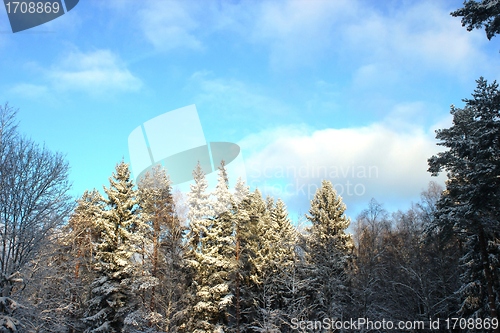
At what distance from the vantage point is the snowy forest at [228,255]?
17.5 m

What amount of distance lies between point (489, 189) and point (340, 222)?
16381 millimetres

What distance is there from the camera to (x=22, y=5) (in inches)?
675

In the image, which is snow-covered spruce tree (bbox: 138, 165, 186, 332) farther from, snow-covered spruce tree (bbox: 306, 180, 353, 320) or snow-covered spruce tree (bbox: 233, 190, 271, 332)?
snow-covered spruce tree (bbox: 306, 180, 353, 320)

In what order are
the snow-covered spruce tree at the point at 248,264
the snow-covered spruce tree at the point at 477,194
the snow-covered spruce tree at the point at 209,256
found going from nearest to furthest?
the snow-covered spruce tree at the point at 477,194, the snow-covered spruce tree at the point at 209,256, the snow-covered spruce tree at the point at 248,264

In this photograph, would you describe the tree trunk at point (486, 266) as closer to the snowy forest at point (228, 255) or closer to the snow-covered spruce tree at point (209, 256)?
the snowy forest at point (228, 255)

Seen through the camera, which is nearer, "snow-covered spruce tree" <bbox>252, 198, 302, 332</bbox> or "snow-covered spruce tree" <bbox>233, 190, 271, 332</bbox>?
"snow-covered spruce tree" <bbox>252, 198, 302, 332</bbox>

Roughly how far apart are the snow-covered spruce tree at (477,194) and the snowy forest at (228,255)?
0.08 meters

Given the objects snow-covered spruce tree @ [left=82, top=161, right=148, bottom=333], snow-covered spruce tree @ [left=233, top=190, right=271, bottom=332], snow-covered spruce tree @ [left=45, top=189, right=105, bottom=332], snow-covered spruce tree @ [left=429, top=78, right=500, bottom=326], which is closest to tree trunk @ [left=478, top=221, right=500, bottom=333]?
snow-covered spruce tree @ [left=429, top=78, right=500, bottom=326]

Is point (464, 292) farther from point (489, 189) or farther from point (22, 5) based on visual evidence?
point (22, 5)

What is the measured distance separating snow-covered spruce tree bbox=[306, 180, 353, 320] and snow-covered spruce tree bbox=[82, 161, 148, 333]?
41.5 ft

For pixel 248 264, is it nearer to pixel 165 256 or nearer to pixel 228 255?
pixel 228 255

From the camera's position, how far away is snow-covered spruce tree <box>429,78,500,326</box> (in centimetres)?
1421

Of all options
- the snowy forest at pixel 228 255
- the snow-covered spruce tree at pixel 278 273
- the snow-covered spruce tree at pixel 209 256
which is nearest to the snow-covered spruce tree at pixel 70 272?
the snowy forest at pixel 228 255

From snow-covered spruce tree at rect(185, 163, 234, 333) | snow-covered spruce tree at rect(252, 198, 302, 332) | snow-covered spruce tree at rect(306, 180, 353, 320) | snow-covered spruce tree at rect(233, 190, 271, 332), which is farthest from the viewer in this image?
snow-covered spruce tree at rect(233, 190, 271, 332)
